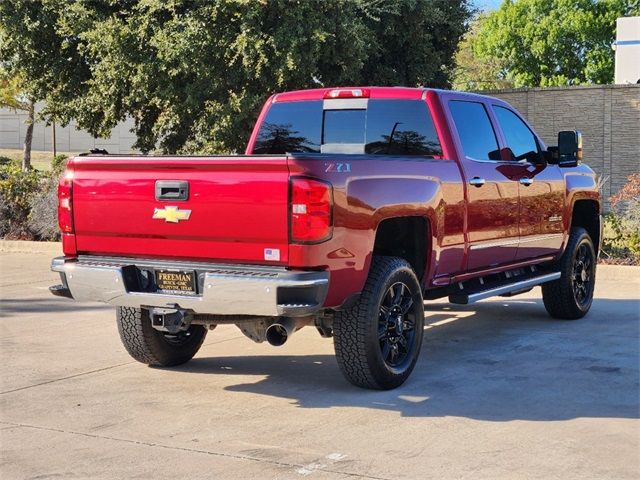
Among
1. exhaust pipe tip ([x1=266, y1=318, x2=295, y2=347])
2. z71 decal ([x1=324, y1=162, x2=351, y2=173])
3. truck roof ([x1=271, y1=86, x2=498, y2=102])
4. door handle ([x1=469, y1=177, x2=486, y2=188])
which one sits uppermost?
A: truck roof ([x1=271, y1=86, x2=498, y2=102])

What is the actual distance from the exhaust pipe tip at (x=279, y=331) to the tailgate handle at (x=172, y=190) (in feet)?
3.33

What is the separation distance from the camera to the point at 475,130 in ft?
28.0

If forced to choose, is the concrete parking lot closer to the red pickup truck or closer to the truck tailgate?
the red pickup truck

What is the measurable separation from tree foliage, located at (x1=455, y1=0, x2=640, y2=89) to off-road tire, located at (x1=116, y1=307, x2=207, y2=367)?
54758mm

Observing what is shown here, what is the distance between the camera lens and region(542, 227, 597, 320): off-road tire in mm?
9961

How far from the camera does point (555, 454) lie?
18.0 feet

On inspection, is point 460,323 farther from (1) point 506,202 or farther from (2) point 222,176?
(2) point 222,176

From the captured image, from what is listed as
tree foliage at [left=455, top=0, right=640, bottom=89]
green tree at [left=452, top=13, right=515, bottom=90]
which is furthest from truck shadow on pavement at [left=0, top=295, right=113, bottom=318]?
green tree at [left=452, top=13, right=515, bottom=90]

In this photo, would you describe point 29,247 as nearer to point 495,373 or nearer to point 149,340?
point 149,340

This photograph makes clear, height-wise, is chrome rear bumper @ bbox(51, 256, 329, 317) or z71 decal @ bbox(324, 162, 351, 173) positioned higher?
z71 decal @ bbox(324, 162, 351, 173)

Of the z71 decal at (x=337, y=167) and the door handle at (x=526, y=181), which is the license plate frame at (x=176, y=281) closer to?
the z71 decal at (x=337, y=167)

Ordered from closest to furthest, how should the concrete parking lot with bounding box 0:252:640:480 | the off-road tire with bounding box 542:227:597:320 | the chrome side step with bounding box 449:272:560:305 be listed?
the concrete parking lot with bounding box 0:252:640:480 < the chrome side step with bounding box 449:272:560:305 < the off-road tire with bounding box 542:227:597:320

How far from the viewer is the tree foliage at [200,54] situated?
2094 cm

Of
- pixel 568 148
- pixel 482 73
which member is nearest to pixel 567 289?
pixel 568 148
